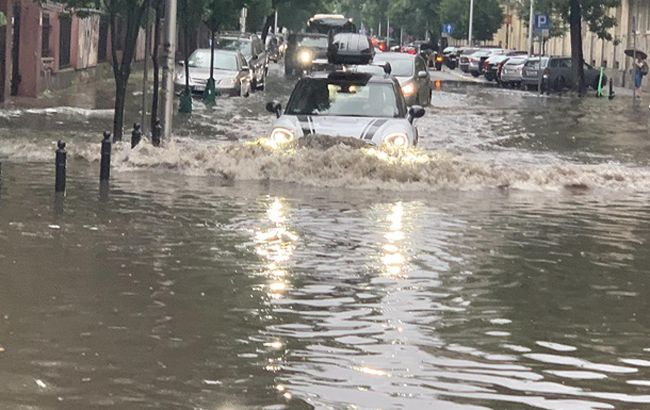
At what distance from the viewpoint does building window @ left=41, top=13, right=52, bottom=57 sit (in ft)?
139

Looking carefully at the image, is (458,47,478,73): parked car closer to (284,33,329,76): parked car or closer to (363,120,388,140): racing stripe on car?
(284,33,329,76): parked car

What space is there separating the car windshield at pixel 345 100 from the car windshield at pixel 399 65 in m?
17.2

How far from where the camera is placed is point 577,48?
59.0 meters

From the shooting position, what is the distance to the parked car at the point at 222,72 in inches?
1780

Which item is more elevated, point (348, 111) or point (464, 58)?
point (464, 58)

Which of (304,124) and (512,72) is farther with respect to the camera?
(512,72)

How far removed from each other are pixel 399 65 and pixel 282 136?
19014 mm

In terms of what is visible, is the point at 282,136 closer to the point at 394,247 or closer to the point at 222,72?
the point at 394,247

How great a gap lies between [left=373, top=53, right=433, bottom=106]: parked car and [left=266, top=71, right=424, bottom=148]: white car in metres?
16.2

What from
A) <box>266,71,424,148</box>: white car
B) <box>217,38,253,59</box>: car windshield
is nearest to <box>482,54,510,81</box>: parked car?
<box>217,38,253,59</box>: car windshield

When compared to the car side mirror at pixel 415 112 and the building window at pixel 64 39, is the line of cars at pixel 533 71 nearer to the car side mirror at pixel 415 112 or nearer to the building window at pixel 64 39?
the building window at pixel 64 39

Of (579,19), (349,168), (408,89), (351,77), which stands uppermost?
(579,19)

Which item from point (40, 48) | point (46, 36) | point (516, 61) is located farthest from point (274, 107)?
point (516, 61)

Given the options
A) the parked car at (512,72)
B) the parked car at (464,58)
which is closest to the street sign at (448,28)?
the parked car at (464,58)
